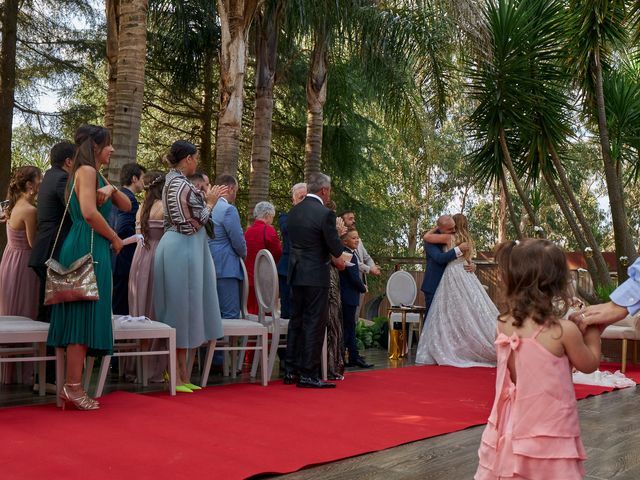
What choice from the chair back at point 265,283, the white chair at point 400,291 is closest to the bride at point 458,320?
the white chair at point 400,291

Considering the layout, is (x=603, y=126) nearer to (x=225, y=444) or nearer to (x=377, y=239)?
(x=377, y=239)

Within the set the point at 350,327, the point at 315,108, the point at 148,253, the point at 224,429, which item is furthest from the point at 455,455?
the point at 315,108

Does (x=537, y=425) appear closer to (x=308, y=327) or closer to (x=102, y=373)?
(x=102, y=373)

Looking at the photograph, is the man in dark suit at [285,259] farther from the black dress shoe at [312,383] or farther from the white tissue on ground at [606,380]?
the white tissue on ground at [606,380]

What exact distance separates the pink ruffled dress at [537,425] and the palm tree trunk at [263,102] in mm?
8659

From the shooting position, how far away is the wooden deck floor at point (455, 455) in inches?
145

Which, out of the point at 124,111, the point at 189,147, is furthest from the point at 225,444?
the point at 124,111

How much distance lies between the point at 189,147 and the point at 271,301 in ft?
5.34

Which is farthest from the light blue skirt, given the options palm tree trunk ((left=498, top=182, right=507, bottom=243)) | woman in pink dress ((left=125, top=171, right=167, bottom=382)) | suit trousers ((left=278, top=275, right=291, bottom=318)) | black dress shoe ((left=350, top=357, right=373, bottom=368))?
palm tree trunk ((left=498, top=182, right=507, bottom=243))

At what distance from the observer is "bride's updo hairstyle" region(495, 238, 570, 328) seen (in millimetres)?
2484

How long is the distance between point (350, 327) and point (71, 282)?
13.0 feet

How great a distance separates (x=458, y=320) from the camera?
8672mm

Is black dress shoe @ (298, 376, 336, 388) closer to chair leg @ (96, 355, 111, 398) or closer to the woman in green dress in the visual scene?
chair leg @ (96, 355, 111, 398)

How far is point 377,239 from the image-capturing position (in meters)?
16.7
